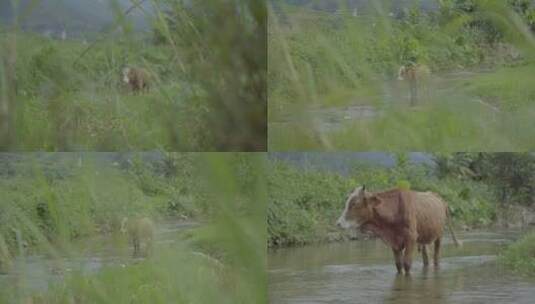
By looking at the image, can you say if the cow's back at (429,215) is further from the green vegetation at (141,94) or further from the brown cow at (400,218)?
the green vegetation at (141,94)

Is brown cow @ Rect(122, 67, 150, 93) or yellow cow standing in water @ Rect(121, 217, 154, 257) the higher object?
brown cow @ Rect(122, 67, 150, 93)

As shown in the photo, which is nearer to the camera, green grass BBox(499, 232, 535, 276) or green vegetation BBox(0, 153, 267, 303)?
green vegetation BBox(0, 153, 267, 303)

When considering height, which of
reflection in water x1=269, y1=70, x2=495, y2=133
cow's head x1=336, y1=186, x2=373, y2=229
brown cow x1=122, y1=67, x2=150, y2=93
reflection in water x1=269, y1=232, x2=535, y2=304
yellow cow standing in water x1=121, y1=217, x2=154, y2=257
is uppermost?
brown cow x1=122, y1=67, x2=150, y2=93

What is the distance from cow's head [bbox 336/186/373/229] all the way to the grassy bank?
0.02 metres

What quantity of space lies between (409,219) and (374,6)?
603 millimetres

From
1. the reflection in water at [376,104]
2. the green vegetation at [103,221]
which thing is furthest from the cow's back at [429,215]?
the green vegetation at [103,221]

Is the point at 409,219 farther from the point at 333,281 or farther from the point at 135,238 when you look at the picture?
the point at 135,238

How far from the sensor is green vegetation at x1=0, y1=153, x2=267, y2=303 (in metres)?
2.18

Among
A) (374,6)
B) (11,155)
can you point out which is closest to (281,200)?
(374,6)

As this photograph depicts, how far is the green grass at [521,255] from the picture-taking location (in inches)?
90.0

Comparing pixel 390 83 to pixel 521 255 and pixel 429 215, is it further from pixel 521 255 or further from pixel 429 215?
pixel 521 255

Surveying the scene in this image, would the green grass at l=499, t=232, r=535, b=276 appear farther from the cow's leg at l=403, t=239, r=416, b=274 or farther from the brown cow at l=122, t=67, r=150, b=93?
the brown cow at l=122, t=67, r=150, b=93

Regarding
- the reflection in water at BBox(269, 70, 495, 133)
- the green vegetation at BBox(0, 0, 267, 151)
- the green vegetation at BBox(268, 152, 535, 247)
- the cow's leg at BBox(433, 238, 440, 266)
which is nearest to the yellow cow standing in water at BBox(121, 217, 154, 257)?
the green vegetation at BBox(0, 0, 267, 151)

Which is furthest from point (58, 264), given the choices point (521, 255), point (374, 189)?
point (521, 255)
